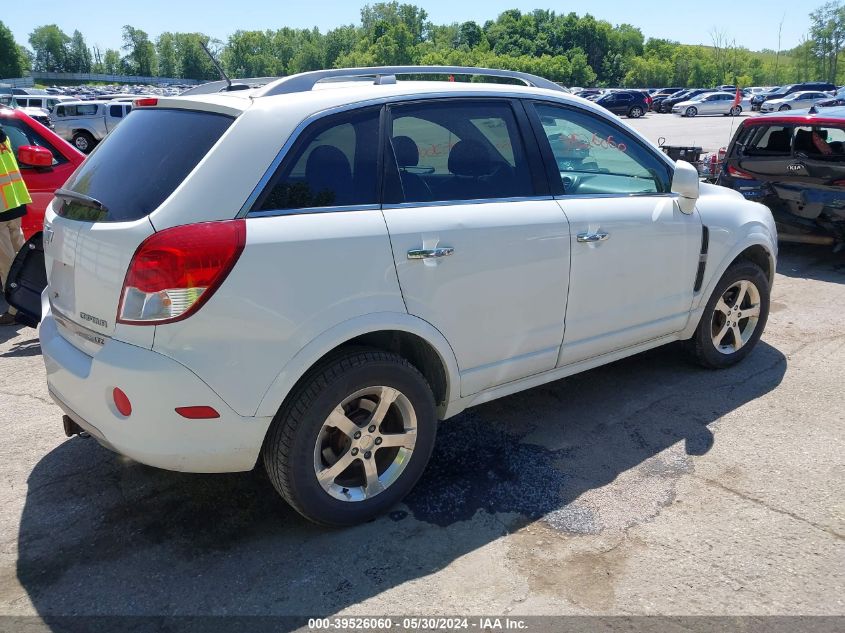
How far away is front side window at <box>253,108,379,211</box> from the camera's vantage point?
2825mm

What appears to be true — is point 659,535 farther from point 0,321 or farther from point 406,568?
point 0,321

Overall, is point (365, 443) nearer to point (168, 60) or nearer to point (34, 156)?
point (34, 156)

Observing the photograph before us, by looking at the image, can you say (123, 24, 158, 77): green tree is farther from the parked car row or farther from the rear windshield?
the rear windshield

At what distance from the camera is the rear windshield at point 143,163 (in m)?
2.78

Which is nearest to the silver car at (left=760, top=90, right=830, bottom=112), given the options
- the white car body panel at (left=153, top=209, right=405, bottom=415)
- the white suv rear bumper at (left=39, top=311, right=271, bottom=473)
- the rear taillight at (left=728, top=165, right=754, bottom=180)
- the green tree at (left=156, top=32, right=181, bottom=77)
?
the rear taillight at (left=728, top=165, right=754, bottom=180)

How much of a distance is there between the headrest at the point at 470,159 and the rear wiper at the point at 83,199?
151 cm

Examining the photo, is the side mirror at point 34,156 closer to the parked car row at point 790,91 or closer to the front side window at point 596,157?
the front side window at point 596,157

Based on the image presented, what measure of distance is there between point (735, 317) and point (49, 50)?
603 feet

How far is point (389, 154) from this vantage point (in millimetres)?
3119

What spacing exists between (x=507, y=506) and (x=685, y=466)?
1.02 metres

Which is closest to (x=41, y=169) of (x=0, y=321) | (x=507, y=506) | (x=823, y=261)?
(x=0, y=321)

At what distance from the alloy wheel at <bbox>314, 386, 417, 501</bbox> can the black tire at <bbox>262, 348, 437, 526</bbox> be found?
0.04m

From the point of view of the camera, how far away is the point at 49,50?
518 feet

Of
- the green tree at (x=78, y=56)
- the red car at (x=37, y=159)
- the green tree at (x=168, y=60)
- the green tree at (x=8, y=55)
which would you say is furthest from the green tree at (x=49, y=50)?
the red car at (x=37, y=159)
